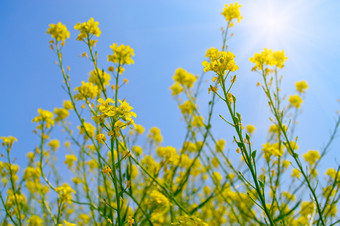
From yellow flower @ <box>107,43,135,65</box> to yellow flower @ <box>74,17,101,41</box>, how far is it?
0.77 feet

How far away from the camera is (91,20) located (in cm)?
290

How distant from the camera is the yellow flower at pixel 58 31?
327cm

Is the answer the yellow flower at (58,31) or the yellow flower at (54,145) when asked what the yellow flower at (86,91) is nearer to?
the yellow flower at (58,31)

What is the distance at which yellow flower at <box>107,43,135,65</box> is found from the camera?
2887 millimetres

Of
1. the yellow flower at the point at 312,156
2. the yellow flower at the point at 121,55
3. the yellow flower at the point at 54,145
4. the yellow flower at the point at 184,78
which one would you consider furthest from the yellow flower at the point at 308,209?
the yellow flower at the point at 54,145

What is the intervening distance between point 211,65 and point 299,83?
3099mm

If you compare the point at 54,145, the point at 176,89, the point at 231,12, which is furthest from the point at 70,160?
the point at 231,12

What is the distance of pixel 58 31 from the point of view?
3.28 meters

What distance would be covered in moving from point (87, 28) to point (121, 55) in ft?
1.39

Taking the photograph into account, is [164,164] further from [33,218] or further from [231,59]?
[33,218]

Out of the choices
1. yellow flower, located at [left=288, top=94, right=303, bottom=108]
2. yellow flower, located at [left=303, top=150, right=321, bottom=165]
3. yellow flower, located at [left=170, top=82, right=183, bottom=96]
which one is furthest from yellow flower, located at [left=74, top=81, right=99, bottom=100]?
yellow flower, located at [left=303, top=150, right=321, bottom=165]

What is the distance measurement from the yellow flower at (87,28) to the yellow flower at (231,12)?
4.91ft

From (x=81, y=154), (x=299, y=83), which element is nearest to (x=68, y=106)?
(x=81, y=154)

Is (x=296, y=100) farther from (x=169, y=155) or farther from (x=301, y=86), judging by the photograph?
(x=169, y=155)
